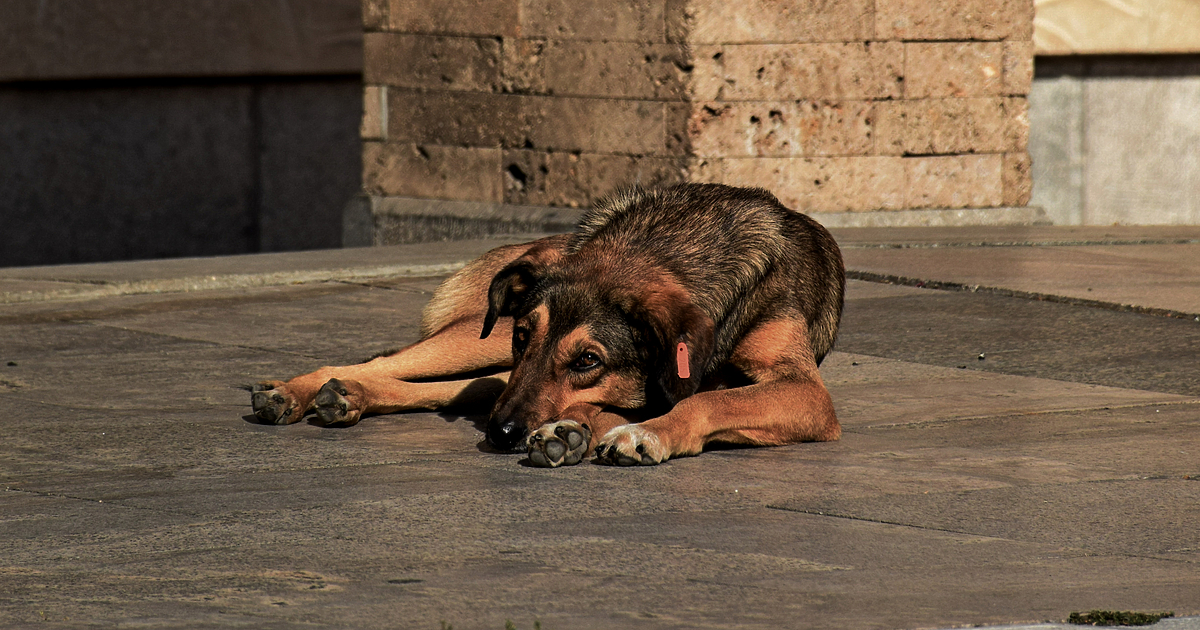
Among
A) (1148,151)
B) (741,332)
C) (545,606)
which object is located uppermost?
(1148,151)

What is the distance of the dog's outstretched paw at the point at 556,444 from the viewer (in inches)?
209

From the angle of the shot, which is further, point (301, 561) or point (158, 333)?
point (158, 333)

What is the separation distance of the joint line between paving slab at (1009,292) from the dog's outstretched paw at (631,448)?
3.87 m

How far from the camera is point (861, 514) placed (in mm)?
4711

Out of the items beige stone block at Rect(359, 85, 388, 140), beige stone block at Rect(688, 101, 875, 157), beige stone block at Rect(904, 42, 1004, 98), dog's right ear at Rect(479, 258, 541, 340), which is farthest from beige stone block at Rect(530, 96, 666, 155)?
dog's right ear at Rect(479, 258, 541, 340)

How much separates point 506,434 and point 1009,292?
443 cm

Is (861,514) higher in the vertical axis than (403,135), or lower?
lower

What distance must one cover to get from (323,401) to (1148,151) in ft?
30.3

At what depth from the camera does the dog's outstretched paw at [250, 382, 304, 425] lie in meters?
6.04

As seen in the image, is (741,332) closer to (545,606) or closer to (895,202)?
(545,606)

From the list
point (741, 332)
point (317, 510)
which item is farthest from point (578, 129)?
point (317, 510)

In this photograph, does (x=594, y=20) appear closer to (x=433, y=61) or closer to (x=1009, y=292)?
(x=433, y=61)

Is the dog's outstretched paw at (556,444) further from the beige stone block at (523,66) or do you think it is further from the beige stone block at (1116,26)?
the beige stone block at (1116,26)

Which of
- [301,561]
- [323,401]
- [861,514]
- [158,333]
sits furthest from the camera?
[158,333]
